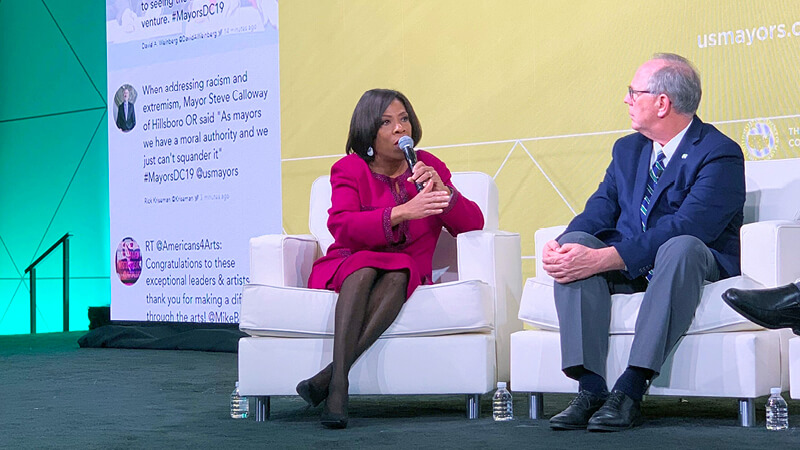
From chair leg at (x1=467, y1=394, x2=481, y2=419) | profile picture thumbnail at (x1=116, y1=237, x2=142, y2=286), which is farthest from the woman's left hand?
profile picture thumbnail at (x1=116, y1=237, x2=142, y2=286)

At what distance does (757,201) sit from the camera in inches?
128

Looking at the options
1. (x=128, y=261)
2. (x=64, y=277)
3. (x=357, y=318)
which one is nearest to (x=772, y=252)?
(x=357, y=318)

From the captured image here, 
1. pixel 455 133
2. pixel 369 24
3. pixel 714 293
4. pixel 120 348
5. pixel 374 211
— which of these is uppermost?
pixel 369 24

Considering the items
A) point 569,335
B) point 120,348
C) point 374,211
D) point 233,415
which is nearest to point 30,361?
point 120,348

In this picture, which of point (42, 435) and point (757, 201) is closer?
point (42, 435)

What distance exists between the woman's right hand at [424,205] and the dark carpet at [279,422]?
2.02ft

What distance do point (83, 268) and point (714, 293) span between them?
6341 mm

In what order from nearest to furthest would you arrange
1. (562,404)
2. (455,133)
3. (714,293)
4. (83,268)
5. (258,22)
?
1. (714,293)
2. (562,404)
3. (455,133)
4. (258,22)
5. (83,268)

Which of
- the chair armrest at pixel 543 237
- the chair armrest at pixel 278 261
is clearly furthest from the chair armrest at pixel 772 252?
the chair armrest at pixel 278 261

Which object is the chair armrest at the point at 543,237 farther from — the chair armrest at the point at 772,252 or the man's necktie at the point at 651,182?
the chair armrest at the point at 772,252

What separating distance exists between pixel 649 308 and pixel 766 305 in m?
0.31

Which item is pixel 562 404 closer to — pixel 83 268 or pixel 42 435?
pixel 42 435

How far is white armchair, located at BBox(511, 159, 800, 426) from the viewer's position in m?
2.70

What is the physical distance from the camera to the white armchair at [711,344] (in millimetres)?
2703
